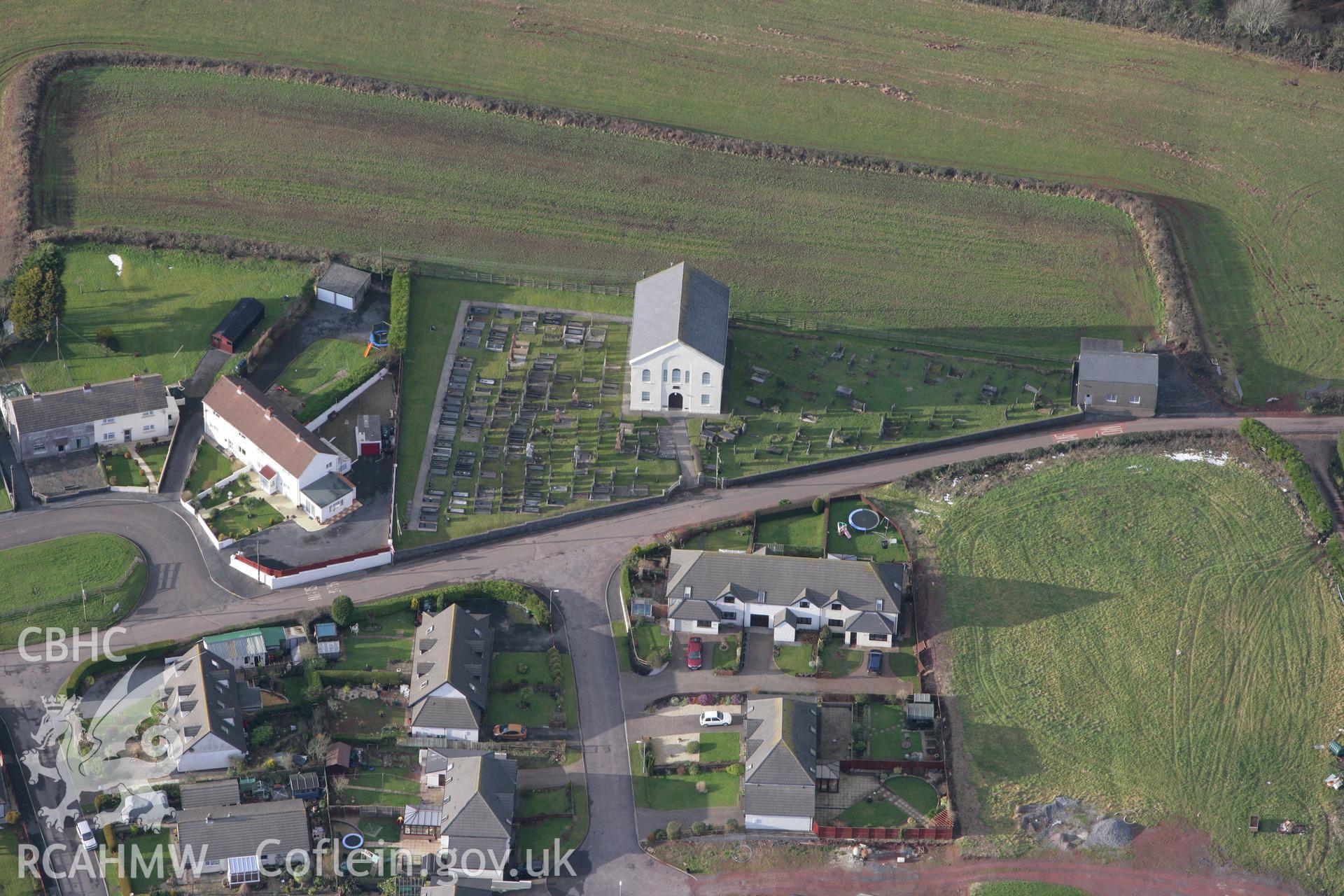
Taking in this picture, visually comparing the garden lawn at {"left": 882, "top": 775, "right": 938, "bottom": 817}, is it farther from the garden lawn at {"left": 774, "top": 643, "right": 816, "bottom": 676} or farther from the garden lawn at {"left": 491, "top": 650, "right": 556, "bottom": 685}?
the garden lawn at {"left": 491, "top": 650, "right": 556, "bottom": 685}

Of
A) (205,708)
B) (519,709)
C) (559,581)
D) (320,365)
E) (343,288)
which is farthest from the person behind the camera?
(343,288)

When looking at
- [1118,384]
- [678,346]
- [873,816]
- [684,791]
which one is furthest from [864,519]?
[684,791]

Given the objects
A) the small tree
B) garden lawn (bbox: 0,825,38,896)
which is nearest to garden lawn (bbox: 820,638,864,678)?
the small tree

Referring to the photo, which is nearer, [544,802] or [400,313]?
[544,802]

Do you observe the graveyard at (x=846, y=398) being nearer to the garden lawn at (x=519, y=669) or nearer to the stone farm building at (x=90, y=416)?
the garden lawn at (x=519, y=669)

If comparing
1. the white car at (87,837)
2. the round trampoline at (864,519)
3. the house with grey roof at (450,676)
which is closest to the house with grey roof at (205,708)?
the white car at (87,837)

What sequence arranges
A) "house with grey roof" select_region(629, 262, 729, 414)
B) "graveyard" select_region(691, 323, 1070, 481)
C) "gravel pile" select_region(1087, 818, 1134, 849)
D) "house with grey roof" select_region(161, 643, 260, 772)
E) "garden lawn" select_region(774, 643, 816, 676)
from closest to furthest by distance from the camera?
"gravel pile" select_region(1087, 818, 1134, 849) < "house with grey roof" select_region(161, 643, 260, 772) < "garden lawn" select_region(774, 643, 816, 676) < "house with grey roof" select_region(629, 262, 729, 414) < "graveyard" select_region(691, 323, 1070, 481)

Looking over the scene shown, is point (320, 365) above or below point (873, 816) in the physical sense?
above

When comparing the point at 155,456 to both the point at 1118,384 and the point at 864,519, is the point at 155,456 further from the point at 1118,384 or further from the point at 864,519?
the point at 1118,384
